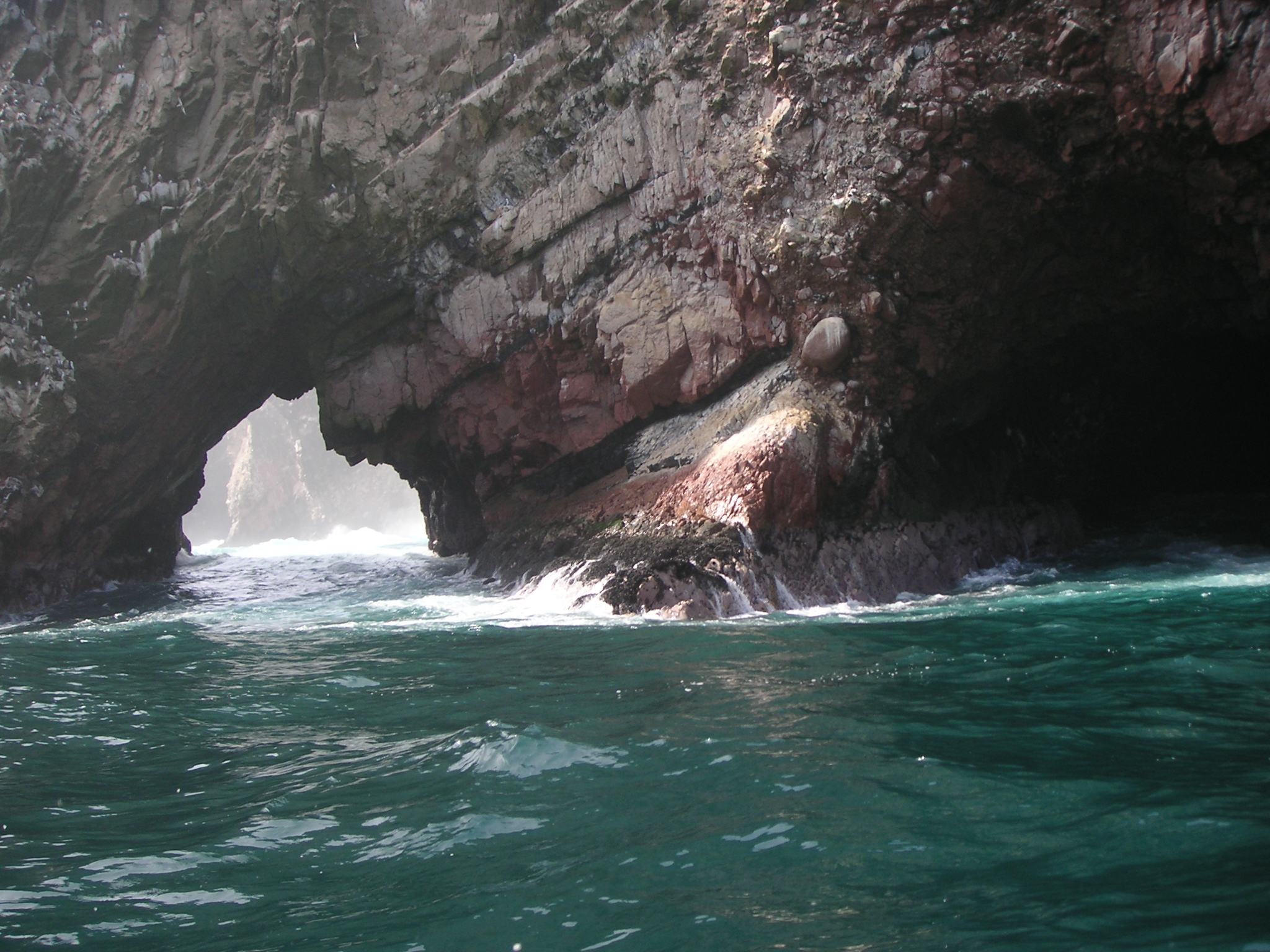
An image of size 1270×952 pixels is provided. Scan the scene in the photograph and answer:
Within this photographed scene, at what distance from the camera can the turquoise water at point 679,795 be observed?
8.03 feet

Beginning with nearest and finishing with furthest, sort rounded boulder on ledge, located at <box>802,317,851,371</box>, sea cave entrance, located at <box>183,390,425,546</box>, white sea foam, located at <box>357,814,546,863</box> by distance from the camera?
white sea foam, located at <box>357,814,546,863</box>, rounded boulder on ledge, located at <box>802,317,851,371</box>, sea cave entrance, located at <box>183,390,425,546</box>

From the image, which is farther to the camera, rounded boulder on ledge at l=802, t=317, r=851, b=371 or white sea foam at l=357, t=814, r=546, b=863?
rounded boulder on ledge at l=802, t=317, r=851, b=371

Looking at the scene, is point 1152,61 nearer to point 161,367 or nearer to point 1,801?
point 1,801

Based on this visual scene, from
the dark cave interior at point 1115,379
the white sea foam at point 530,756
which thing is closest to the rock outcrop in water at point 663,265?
the dark cave interior at point 1115,379

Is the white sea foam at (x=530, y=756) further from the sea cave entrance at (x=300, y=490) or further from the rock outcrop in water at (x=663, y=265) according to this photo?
the sea cave entrance at (x=300, y=490)

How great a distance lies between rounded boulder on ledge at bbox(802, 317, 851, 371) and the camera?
9750mm

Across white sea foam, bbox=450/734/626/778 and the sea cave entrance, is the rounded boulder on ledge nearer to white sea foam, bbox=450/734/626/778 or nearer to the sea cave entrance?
white sea foam, bbox=450/734/626/778

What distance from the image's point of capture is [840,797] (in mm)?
3135

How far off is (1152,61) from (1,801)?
9.91 m

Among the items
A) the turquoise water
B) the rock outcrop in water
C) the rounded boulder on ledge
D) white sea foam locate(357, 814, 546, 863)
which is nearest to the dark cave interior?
the rock outcrop in water

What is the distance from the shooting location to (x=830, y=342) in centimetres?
976

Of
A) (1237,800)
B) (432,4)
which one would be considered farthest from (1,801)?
(432,4)

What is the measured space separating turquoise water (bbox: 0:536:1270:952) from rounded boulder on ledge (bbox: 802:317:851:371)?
13.0 feet

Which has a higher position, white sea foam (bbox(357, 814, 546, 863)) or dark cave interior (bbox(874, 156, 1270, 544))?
dark cave interior (bbox(874, 156, 1270, 544))
